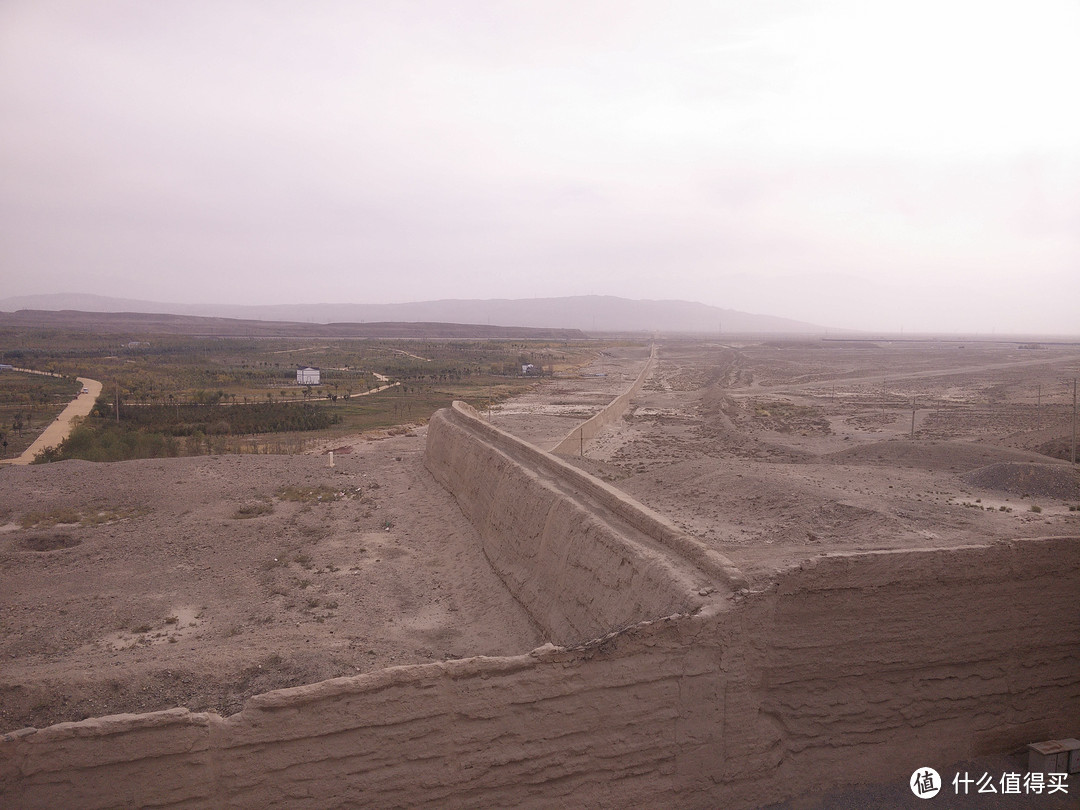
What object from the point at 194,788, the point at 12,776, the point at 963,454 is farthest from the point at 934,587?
the point at 963,454

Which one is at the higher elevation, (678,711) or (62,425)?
(678,711)

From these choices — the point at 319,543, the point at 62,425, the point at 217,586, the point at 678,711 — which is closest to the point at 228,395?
the point at 62,425

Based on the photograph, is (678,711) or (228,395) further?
(228,395)

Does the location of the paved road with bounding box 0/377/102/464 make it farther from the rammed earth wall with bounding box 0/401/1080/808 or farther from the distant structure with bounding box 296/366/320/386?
the rammed earth wall with bounding box 0/401/1080/808

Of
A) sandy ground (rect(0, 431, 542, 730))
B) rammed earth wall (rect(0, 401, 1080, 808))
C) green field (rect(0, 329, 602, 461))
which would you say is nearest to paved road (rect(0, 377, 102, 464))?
green field (rect(0, 329, 602, 461))

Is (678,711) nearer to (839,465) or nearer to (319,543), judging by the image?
(319,543)

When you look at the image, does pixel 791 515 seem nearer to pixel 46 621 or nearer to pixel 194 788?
pixel 194 788
